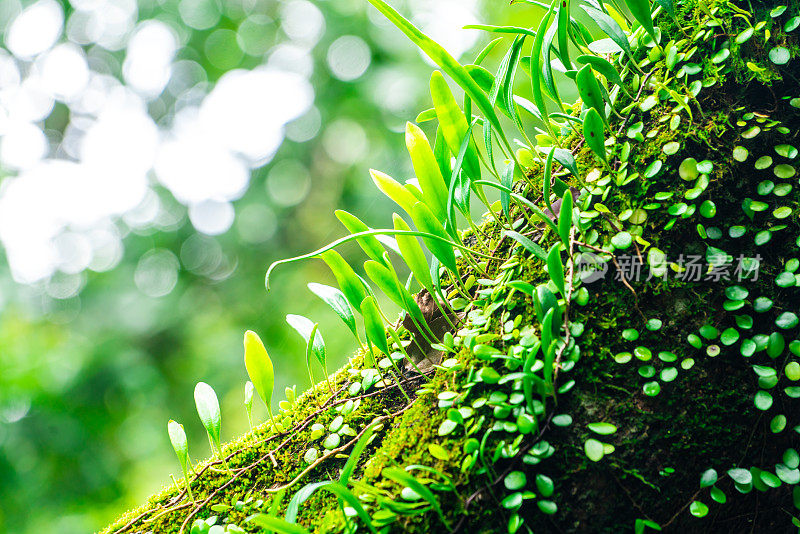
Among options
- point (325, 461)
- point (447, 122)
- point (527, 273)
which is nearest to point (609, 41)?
point (447, 122)

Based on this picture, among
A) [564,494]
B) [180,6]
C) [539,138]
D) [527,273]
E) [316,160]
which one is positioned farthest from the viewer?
[316,160]

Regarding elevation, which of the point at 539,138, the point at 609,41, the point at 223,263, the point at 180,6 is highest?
the point at 180,6

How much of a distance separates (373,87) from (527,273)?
101 inches

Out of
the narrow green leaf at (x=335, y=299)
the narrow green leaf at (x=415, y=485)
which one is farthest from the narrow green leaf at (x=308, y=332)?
the narrow green leaf at (x=415, y=485)

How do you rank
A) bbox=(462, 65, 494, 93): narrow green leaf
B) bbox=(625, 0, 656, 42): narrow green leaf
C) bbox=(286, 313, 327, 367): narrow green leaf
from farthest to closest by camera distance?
bbox=(286, 313, 327, 367): narrow green leaf
bbox=(462, 65, 494, 93): narrow green leaf
bbox=(625, 0, 656, 42): narrow green leaf

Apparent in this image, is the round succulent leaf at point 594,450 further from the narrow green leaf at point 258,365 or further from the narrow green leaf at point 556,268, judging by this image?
the narrow green leaf at point 258,365

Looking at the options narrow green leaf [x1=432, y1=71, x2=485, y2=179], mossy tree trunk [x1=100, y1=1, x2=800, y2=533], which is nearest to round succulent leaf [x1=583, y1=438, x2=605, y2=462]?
mossy tree trunk [x1=100, y1=1, x2=800, y2=533]

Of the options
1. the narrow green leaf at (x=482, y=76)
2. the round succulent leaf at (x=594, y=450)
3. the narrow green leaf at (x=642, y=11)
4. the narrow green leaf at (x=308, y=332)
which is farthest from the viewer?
the narrow green leaf at (x=308, y=332)

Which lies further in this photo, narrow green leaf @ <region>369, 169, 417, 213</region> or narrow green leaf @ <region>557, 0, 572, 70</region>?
narrow green leaf @ <region>369, 169, 417, 213</region>

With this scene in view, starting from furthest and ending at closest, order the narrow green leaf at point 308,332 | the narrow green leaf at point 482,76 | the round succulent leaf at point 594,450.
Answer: the narrow green leaf at point 308,332
the narrow green leaf at point 482,76
the round succulent leaf at point 594,450

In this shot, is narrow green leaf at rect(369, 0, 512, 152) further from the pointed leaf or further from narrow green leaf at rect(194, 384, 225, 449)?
narrow green leaf at rect(194, 384, 225, 449)

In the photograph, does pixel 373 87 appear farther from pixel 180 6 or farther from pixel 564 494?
pixel 564 494

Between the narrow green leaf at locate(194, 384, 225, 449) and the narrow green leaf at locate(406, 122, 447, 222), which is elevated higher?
the narrow green leaf at locate(406, 122, 447, 222)

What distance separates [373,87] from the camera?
3.04 meters
